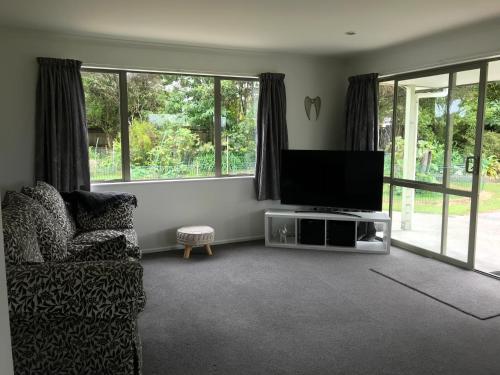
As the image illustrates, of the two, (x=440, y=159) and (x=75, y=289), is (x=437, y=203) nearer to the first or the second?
(x=440, y=159)

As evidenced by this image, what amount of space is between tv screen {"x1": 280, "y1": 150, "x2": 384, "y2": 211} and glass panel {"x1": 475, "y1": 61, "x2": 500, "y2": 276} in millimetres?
1282

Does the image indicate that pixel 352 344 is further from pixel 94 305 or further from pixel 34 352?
pixel 34 352

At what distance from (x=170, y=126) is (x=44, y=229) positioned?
2522 mm

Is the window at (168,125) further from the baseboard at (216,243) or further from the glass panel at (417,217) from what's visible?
the glass panel at (417,217)

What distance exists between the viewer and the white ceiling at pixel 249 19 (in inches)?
133

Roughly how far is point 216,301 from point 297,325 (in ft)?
2.61

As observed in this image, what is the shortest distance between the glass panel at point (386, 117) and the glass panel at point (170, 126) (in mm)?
2275

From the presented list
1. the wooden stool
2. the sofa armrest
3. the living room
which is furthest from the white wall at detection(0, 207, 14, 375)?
the wooden stool

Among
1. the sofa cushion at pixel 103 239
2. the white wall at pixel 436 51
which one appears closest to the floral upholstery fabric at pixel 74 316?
the sofa cushion at pixel 103 239

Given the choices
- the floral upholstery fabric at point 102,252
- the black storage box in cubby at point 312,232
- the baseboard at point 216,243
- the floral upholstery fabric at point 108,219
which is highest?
the floral upholstery fabric at point 102,252

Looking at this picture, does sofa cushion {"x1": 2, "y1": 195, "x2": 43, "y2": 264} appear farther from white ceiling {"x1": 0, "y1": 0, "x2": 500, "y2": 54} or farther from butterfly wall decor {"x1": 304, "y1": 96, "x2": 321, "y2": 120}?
butterfly wall decor {"x1": 304, "y1": 96, "x2": 321, "y2": 120}

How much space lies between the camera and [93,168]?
4.79 m

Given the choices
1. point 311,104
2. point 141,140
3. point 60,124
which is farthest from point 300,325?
point 311,104

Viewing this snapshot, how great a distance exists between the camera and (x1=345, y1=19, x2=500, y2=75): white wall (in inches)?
157
